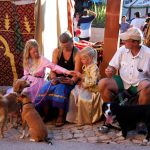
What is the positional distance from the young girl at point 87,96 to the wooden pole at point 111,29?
95 centimetres

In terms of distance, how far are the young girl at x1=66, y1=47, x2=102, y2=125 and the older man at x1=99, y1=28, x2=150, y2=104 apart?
364mm

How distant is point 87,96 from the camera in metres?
6.40

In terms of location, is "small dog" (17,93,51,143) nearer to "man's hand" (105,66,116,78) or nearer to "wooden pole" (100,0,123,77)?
"man's hand" (105,66,116,78)

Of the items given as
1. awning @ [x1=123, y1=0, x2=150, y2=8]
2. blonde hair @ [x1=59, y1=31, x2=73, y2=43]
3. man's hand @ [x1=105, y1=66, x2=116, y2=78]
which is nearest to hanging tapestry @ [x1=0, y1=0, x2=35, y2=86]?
blonde hair @ [x1=59, y1=31, x2=73, y2=43]

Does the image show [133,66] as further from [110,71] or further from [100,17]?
[100,17]

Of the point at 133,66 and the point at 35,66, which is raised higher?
the point at 133,66

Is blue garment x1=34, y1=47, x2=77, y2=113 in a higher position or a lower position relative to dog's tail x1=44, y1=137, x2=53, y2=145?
higher

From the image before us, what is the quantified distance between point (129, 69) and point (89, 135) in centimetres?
117

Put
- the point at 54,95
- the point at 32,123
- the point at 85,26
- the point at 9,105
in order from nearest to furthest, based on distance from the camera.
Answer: the point at 32,123
the point at 9,105
the point at 54,95
the point at 85,26

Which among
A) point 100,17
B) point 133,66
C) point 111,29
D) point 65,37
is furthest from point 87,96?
point 100,17

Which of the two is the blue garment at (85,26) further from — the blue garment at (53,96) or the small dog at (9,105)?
the small dog at (9,105)

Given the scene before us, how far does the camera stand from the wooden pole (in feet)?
23.6

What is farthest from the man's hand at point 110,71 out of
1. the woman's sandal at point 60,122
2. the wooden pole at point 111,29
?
the wooden pole at point 111,29

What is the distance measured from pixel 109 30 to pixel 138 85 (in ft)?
5.51
